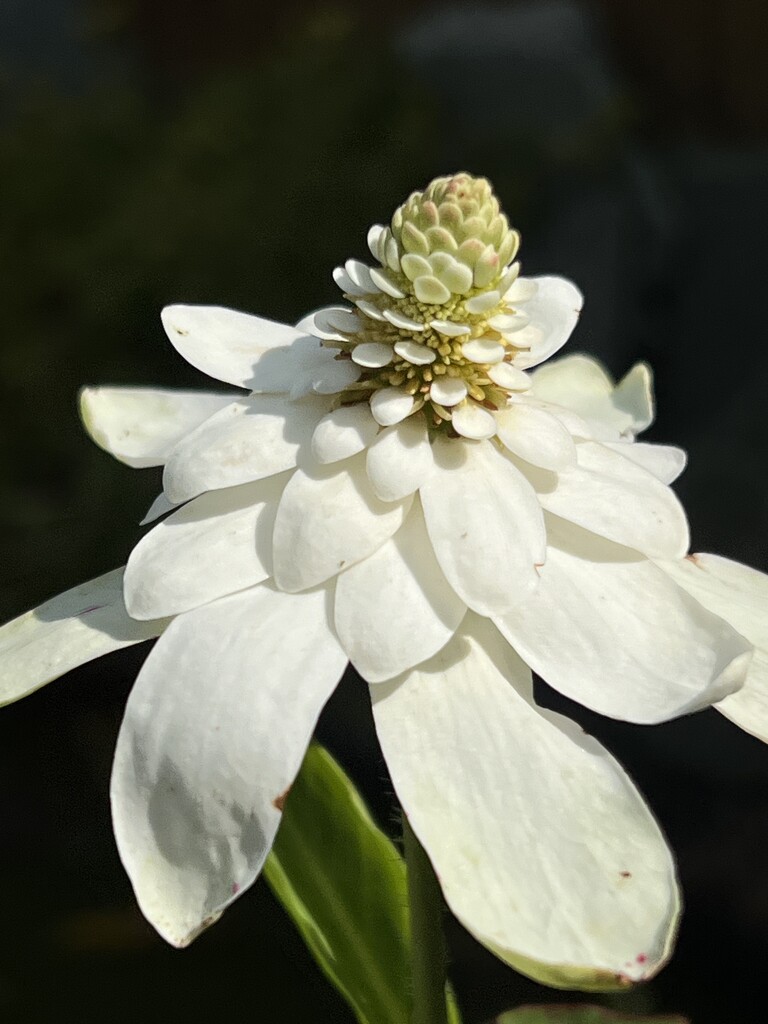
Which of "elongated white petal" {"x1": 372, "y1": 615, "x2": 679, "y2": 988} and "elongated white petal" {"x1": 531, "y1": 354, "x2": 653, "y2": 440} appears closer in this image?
"elongated white petal" {"x1": 372, "y1": 615, "x2": 679, "y2": 988}

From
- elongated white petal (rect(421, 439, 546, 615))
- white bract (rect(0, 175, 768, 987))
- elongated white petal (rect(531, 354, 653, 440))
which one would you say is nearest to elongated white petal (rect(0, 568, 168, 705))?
white bract (rect(0, 175, 768, 987))

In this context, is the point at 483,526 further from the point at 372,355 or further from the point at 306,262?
the point at 306,262

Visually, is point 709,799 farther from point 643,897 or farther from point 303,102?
point 303,102

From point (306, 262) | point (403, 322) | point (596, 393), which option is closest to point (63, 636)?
point (403, 322)

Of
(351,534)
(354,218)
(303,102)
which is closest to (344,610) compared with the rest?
(351,534)

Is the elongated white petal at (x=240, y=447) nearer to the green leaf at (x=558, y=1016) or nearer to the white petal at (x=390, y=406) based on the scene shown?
the white petal at (x=390, y=406)

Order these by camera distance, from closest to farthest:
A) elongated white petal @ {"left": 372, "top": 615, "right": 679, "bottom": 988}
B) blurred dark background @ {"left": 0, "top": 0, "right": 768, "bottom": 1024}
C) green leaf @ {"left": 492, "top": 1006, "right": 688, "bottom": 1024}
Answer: elongated white petal @ {"left": 372, "top": 615, "right": 679, "bottom": 988}, green leaf @ {"left": 492, "top": 1006, "right": 688, "bottom": 1024}, blurred dark background @ {"left": 0, "top": 0, "right": 768, "bottom": 1024}

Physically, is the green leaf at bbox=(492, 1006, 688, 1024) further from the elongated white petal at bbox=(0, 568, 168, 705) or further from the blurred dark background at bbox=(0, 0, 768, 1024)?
the blurred dark background at bbox=(0, 0, 768, 1024)

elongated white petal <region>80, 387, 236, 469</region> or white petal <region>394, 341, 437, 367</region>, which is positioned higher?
white petal <region>394, 341, 437, 367</region>
